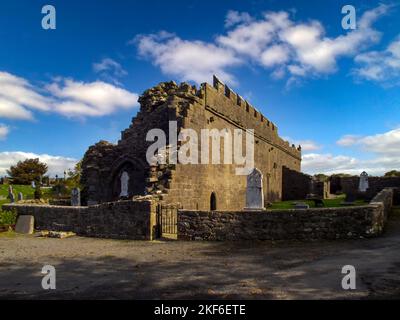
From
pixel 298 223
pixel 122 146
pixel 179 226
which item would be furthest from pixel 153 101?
pixel 298 223

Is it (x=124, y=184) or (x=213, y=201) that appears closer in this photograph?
(x=213, y=201)

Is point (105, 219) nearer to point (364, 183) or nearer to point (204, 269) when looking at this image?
point (204, 269)

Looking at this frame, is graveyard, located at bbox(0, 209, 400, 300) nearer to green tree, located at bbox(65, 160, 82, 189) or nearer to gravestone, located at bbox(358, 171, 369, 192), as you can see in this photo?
gravestone, located at bbox(358, 171, 369, 192)

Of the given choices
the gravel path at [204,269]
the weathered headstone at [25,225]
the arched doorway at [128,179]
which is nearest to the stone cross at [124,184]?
the arched doorway at [128,179]

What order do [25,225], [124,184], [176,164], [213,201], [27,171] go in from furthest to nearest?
[27,171] < [124,184] < [213,201] < [176,164] < [25,225]

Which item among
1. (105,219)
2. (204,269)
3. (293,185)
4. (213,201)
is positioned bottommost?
(204,269)

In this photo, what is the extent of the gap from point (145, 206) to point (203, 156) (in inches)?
272

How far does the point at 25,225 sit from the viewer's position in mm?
15062

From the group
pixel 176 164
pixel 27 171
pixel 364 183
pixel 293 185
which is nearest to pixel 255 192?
pixel 176 164

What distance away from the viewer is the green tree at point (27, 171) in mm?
54097

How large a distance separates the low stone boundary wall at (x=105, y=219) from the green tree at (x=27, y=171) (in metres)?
41.9

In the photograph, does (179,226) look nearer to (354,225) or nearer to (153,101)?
(354,225)

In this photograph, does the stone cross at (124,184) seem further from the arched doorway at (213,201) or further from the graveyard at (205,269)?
the graveyard at (205,269)

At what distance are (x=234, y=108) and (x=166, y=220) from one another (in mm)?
11912
